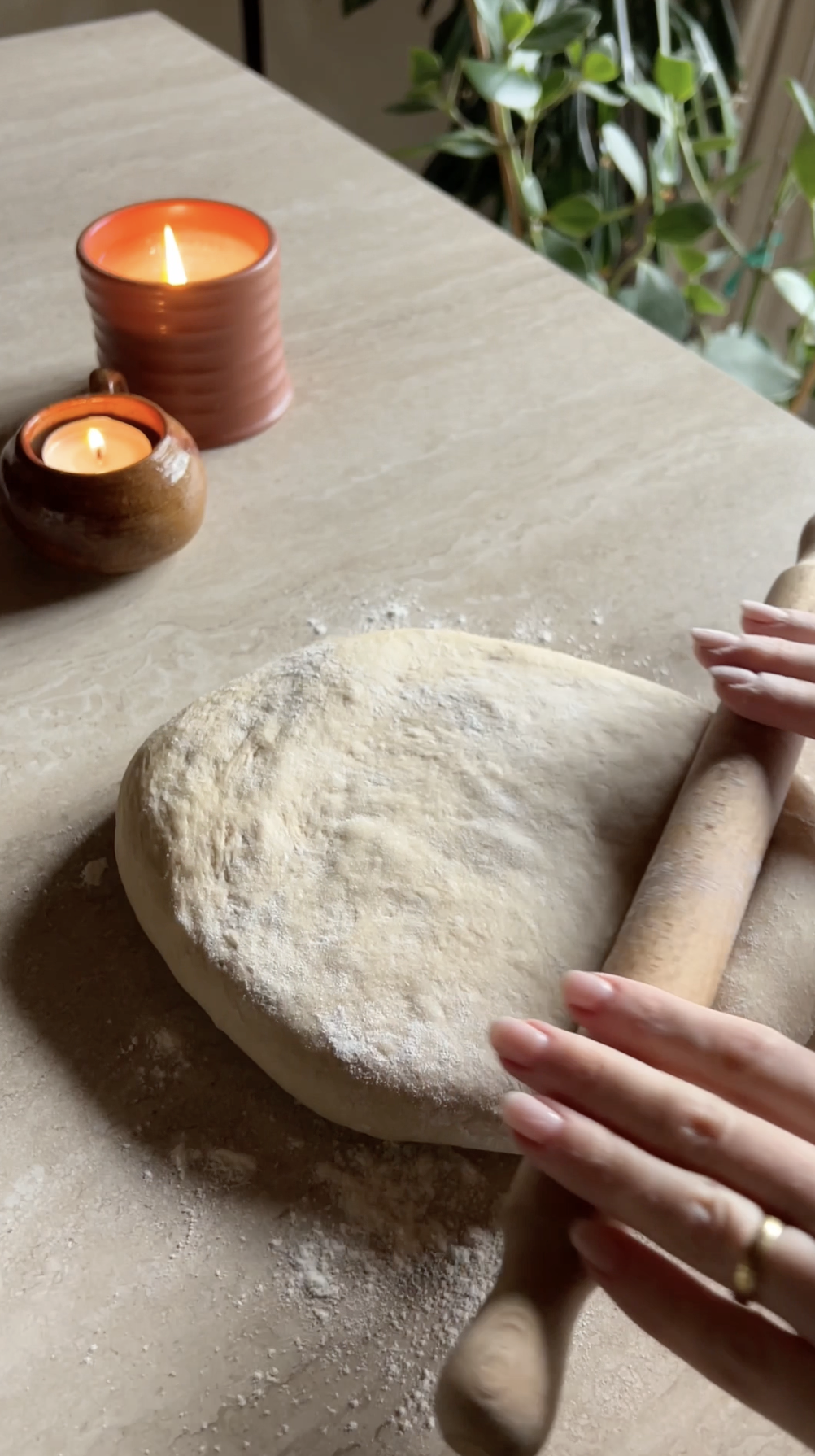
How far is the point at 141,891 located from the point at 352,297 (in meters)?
0.79

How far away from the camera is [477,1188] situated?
608mm

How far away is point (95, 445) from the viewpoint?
2.92 feet

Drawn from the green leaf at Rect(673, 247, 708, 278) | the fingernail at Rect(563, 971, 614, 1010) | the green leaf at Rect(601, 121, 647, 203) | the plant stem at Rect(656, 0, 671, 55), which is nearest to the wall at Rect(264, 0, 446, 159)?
the plant stem at Rect(656, 0, 671, 55)

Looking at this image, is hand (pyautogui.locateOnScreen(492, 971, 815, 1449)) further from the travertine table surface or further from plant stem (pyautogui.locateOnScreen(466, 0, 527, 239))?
plant stem (pyautogui.locateOnScreen(466, 0, 527, 239))

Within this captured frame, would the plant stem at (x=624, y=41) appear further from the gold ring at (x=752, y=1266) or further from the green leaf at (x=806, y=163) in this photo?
the gold ring at (x=752, y=1266)

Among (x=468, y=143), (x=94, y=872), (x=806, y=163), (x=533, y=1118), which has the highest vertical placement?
(x=806, y=163)

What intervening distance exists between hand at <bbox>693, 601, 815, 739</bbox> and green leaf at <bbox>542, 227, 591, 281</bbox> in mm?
1016

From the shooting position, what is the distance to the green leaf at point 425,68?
1624 mm

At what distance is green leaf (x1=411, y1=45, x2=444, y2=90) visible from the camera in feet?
5.33

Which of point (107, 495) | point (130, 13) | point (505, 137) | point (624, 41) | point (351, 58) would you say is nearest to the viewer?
point (107, 495)

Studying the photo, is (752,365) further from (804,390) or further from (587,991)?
(587,991)

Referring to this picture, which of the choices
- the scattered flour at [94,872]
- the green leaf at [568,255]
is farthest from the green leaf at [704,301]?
the scattered flour at [94,872]

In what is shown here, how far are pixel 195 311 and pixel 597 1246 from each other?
2.58 ft

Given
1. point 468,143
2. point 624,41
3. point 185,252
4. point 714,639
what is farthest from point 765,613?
point 624,41
